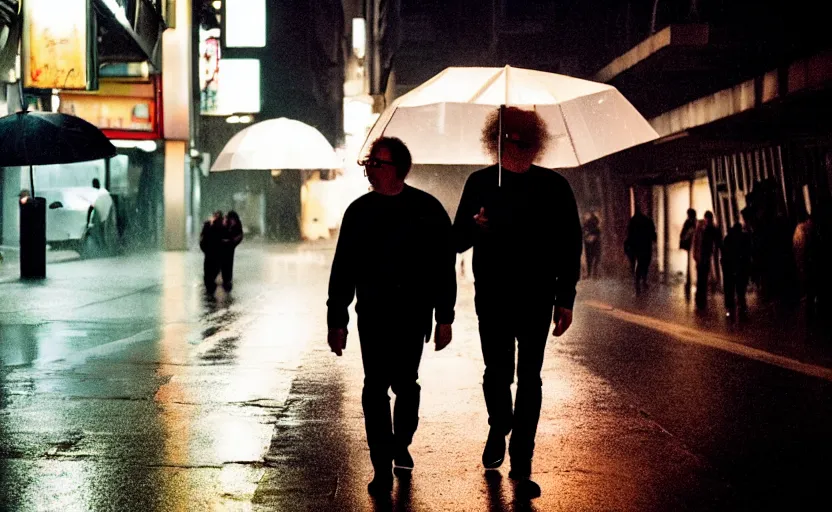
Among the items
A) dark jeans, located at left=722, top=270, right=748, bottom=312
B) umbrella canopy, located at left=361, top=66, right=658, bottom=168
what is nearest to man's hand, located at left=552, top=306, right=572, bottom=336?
umbrella canopy, located at left=361, top=66, right=658, bottom=168

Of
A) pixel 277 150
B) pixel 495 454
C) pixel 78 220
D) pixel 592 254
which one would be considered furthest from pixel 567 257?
pixel 78 220

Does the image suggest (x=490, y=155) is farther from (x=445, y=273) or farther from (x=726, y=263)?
(x=726, y=263)

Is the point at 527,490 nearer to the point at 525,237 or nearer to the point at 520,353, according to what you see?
the point at 520,353

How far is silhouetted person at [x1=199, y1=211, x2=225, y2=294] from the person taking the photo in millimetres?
21797

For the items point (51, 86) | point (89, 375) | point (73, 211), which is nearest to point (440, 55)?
point (73, 211)

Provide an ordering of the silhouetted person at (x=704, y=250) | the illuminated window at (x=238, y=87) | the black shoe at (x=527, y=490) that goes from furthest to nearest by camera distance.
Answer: the illuminated window at (x=238, y=87) < the silhouetted person at (x=704, y=250) < the black shoe at (x=527, y=490)

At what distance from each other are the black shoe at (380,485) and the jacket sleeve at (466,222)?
1.26m

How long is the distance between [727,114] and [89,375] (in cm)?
1312

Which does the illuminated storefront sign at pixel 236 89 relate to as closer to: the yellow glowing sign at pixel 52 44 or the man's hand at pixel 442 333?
the yellow glowing sign at pixel 52 44

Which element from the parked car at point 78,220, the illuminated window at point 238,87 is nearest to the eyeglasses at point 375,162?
the parked car at point 78,220

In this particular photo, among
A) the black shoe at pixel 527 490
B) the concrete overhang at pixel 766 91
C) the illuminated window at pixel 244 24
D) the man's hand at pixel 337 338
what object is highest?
the illuminated window at pixel 244 24

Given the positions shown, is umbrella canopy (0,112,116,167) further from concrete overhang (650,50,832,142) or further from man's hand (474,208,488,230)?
man's hand (474,208,488,230)

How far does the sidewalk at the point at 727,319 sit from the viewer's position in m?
13.1

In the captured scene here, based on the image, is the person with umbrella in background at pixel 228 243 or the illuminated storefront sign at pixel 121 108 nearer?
the person with umbrella in background at pixel 228 243
